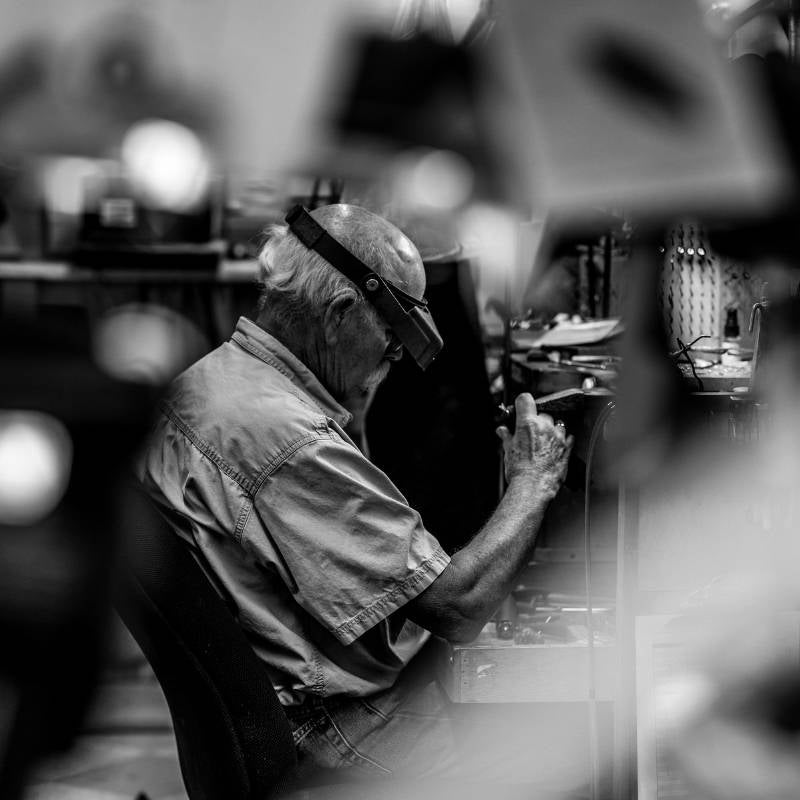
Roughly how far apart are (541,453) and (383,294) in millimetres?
361

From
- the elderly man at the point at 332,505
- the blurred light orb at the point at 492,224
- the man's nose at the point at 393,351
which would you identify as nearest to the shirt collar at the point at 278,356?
the elderly man at the point at 332,505

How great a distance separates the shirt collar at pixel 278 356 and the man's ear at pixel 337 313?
2.8 inches

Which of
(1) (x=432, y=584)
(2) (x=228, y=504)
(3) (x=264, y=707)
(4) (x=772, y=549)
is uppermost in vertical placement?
(4) (x=772, y=549)

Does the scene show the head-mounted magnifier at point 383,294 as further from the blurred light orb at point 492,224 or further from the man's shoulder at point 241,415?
the blurred light orb at point 492,224

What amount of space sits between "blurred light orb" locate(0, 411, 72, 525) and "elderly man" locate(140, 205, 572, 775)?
3.25 ft

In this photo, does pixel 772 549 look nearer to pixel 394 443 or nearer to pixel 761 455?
pixel 761 455

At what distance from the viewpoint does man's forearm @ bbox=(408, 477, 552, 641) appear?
1.70m

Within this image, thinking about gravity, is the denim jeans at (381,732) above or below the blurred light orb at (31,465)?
below

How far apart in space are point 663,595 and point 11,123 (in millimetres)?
1124

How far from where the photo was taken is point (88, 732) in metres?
0.85

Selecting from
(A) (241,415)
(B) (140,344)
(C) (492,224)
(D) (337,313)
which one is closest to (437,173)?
(C) (492,224)

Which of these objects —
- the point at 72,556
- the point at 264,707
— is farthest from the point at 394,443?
the point at 72,556

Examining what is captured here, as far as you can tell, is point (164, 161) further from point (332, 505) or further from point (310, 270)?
point (310, 270)

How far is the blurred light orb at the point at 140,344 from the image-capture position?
679 mm
